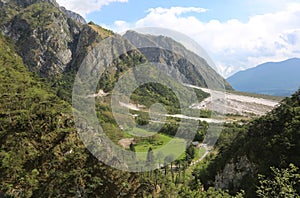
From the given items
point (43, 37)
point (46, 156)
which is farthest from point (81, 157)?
point (43, 37)

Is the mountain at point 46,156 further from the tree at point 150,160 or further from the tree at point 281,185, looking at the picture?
the tree at point 281,185

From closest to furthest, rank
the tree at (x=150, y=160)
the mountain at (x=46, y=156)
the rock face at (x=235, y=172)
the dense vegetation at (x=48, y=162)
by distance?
the dense vegetation at (x=48, y=162)
the mountain at (x=46, y=156)
the tree at (x=150, y=160)
the rock face at (x=235, y=172)

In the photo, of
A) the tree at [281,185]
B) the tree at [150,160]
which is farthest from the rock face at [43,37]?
the tree at [281,185]

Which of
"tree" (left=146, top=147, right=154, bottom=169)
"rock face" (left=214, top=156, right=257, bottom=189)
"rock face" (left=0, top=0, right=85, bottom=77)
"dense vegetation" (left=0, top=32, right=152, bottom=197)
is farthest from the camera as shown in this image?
"rock face" (left=0, top=0, right=85, bottom=77)

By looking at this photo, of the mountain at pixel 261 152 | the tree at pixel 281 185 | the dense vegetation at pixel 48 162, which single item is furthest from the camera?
the mountain at pixel 261 152

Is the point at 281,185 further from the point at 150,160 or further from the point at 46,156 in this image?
the point at 150,160

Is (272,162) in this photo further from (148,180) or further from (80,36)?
(80,36)

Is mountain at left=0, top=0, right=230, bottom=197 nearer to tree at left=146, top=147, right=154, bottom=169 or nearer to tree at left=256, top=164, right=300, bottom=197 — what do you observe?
tree at left=146, top=147, right=154, bottom=169

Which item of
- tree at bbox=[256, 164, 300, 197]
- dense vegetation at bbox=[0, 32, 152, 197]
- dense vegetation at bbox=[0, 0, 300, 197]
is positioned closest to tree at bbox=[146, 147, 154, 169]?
dense vegetation at bbox=[0, 0, 300, 197]

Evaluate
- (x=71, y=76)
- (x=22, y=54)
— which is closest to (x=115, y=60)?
(x=71, y=76)
